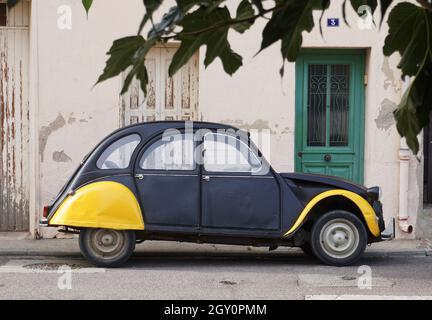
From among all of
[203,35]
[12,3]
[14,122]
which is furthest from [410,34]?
[14,122]

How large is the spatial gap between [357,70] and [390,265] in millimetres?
3586

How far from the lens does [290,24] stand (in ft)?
4.46

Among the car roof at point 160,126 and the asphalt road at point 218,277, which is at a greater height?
the car roof at point 160,126

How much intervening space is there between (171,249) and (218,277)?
218cm

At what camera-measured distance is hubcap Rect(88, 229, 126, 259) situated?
9711 millimetres

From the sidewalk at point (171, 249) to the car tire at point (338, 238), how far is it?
1.33 metres

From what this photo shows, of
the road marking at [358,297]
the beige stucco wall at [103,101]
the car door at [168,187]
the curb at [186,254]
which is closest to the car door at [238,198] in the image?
the car door at [168,187]

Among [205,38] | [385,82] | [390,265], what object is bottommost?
[390,265]

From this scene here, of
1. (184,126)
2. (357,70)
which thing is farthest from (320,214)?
(357,70)

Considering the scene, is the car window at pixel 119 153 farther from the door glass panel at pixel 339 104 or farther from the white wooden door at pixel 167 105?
the door glass panel at pixel 339 104

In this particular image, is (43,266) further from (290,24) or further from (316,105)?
(290,24)

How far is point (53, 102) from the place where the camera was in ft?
40.8

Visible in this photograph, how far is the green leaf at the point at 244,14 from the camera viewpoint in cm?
142

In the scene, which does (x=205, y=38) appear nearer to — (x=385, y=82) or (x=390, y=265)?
(x=390, y=265)
